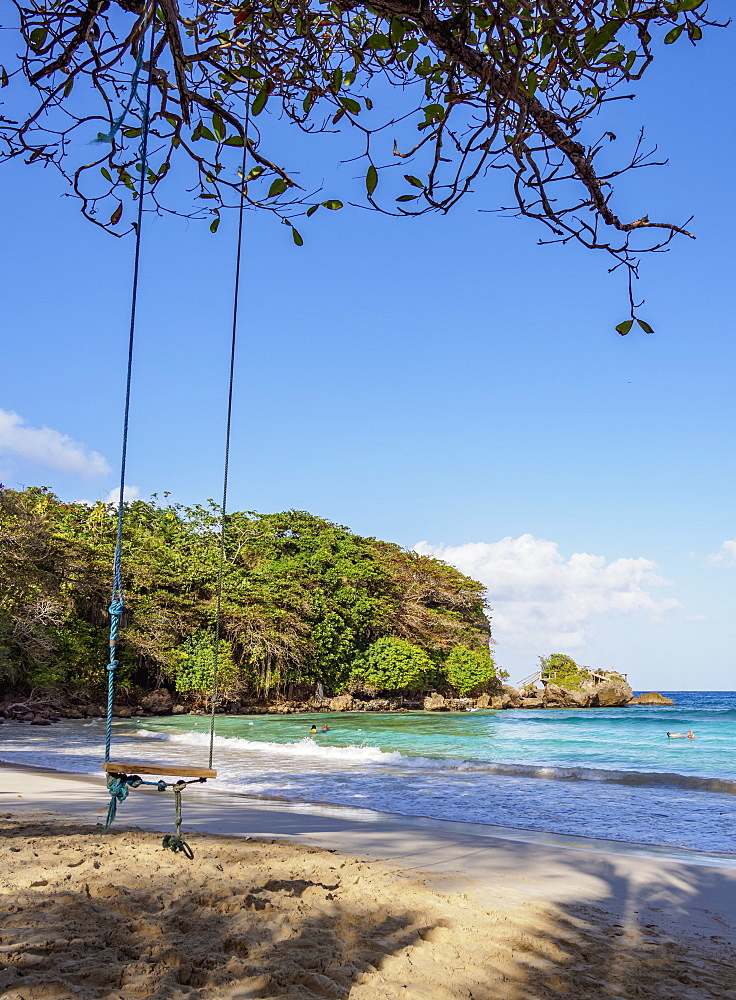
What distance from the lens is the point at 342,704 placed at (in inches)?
1101

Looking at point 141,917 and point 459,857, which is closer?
point 141,917

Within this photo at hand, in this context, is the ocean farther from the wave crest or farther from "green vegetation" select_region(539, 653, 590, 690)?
"green vegetation" select_region(539, 653, 590, 690)

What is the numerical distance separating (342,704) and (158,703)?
7.31 meters

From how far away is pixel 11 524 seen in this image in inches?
709

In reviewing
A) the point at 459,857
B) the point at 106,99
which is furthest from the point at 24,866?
the point at 106,99

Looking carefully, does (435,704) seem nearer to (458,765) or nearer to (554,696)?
(554,696)

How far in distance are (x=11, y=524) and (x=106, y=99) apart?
16454mm

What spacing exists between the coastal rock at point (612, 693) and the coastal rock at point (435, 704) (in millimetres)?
15036

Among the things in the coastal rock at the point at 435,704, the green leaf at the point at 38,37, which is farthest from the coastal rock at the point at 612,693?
the green leaf at the point at 38,37

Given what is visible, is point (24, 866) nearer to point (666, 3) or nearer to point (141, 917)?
point (141, 917)

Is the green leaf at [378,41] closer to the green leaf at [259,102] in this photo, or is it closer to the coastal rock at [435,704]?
the green leaf at [259,102]

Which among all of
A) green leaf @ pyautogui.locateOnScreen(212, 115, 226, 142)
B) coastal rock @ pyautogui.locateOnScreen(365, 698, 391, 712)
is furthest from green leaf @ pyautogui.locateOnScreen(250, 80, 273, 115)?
coastal rock @ pyautogui.locateOnScreen(365, 698, 391, 712)

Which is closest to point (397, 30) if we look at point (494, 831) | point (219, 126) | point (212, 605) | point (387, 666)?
point (219, 126)

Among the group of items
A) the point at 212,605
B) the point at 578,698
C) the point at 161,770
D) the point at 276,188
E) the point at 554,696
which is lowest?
the point at 578,698
